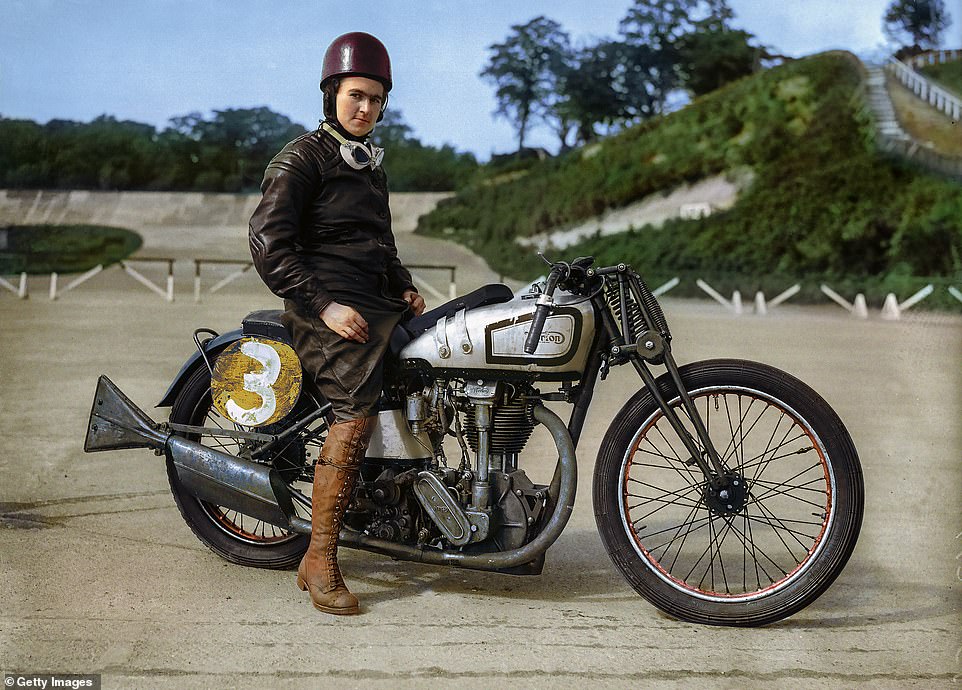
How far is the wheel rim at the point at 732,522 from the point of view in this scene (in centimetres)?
302

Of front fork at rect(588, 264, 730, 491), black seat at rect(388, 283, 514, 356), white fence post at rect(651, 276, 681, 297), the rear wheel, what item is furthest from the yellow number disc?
white fence post at rect(651, 276, 681, 297)

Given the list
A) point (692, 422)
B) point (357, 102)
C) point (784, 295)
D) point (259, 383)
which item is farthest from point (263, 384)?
point (784, 295)

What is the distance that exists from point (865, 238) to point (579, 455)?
1901cm

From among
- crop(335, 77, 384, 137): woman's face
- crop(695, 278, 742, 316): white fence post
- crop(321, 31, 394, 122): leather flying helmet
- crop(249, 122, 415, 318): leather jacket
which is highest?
crop(321, 31, 394, 122): leather flying helmet

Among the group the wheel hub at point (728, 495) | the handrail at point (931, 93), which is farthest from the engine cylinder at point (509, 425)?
the handrail at point (931, 93)

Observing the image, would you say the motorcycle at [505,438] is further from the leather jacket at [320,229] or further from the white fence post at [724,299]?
the white fence post at [724,299]

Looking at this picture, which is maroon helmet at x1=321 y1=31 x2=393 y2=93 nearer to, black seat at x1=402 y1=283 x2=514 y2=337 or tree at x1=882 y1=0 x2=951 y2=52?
black seat at x1=402 y1=283 x2=514 y2=337

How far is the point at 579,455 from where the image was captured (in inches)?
233

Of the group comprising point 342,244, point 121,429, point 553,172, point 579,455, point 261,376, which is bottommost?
point 579,455

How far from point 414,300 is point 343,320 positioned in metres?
0.49

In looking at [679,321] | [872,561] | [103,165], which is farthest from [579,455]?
[103,165]

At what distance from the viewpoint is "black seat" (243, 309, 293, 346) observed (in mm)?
3334

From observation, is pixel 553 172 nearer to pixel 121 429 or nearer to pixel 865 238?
pixel 865 238

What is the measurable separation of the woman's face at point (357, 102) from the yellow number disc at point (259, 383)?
739mm
